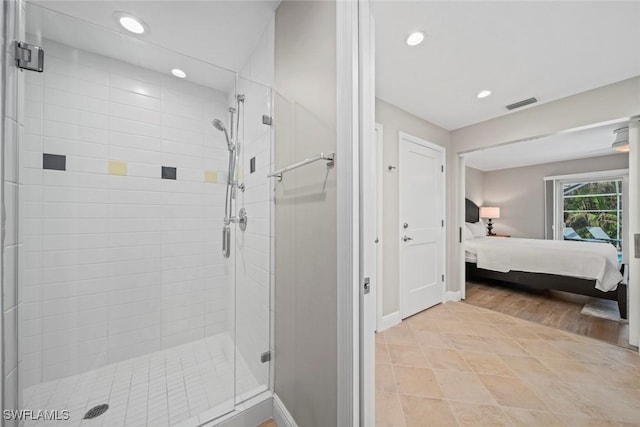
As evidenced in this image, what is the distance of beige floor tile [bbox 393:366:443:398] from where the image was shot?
5.15 ft

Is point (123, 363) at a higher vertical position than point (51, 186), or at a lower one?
lower

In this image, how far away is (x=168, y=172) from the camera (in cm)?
167

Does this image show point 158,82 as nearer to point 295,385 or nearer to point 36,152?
point 36,152

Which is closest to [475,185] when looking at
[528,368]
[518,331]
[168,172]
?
[518,331]

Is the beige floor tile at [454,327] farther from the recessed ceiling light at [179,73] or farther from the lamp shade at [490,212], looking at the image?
the lamp shade at [490,212]

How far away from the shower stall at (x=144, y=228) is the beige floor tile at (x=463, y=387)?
1.22 metres

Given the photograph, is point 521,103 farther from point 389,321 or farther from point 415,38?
point 389,321

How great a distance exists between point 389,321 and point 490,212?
515 cm

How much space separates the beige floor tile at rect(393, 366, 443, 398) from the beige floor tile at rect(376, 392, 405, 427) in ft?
0.34

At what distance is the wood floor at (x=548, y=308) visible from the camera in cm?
235

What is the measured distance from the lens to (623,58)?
6.01 ft

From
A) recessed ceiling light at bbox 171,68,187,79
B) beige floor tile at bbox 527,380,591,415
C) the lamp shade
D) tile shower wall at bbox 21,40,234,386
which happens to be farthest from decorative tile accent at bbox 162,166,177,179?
the lamp shade

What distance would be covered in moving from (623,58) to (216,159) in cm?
329

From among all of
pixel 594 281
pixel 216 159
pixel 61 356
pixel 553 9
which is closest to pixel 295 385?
pixel 61 356
